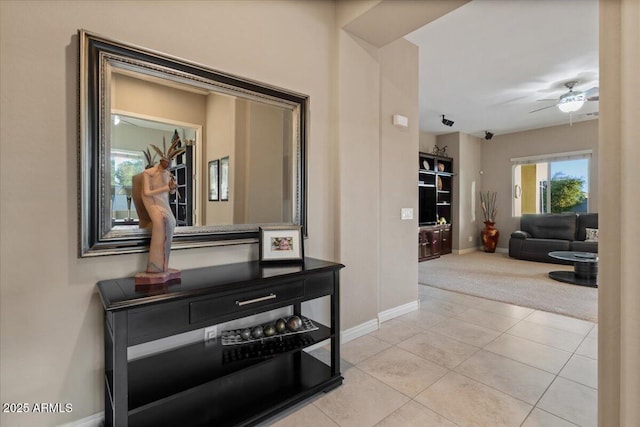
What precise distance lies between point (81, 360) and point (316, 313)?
59.5 inches

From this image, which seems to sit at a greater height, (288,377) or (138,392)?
(138,392)

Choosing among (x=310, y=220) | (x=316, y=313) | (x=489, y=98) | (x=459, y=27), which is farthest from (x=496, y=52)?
(x=316, y=313)

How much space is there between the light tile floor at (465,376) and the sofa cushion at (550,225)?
13.2 ft

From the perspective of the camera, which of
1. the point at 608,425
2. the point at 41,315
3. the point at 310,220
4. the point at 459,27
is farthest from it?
the point at 459,27

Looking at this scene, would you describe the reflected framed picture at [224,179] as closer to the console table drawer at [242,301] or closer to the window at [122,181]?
the window at [122,181]

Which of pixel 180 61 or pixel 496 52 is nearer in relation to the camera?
pixel 180 61

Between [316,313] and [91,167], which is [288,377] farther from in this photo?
[91,167]

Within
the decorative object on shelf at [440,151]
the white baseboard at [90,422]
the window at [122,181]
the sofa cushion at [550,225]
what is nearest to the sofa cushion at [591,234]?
the sofa cushion at [550,225]

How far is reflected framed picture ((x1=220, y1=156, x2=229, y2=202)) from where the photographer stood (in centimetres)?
192

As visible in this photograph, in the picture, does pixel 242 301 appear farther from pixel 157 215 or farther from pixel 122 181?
pixel 122 181

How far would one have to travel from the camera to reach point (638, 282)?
3.43 feet

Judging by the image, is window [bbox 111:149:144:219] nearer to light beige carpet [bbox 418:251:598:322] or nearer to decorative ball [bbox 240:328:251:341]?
decorative ball [bbox 240:328:251:341]

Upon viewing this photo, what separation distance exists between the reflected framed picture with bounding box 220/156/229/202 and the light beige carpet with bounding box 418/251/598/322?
11.6ft

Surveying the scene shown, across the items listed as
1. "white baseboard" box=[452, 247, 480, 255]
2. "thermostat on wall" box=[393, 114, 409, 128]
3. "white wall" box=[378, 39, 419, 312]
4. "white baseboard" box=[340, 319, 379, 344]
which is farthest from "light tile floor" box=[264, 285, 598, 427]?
"white baseboard" box=[452, 247, 480, 255]
